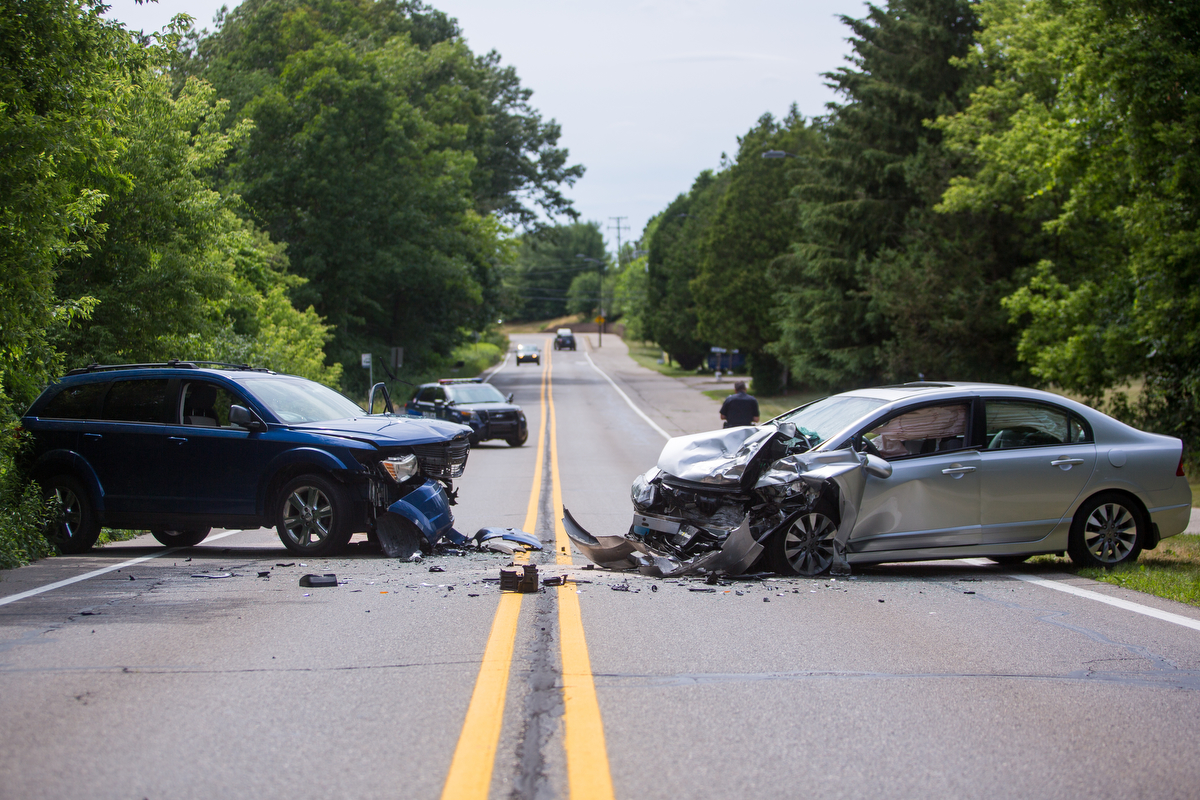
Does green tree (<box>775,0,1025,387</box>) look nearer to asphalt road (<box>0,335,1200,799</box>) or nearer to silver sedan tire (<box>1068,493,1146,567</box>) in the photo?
silver sedan tire (<box>1068,493,1146,567</box>)

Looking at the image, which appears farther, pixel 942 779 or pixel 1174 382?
pixel 1174 382

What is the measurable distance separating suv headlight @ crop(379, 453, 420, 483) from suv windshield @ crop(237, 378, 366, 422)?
107cm

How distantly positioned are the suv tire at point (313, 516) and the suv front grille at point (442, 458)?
0.82 metres

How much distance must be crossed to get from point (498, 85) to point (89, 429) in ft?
200

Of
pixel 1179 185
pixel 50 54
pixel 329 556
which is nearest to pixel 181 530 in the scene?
pixel 329 556

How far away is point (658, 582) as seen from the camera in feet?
26.0

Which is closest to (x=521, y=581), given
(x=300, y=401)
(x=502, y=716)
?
(x=502, y=716)

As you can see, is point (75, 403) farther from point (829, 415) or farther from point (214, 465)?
point (829, 415)

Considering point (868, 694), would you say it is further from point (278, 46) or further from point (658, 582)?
point (278, 46)

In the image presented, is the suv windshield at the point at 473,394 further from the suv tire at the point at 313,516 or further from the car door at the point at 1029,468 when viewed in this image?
the car door at the point at 1029,468

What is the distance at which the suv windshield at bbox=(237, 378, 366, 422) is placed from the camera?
962 cm

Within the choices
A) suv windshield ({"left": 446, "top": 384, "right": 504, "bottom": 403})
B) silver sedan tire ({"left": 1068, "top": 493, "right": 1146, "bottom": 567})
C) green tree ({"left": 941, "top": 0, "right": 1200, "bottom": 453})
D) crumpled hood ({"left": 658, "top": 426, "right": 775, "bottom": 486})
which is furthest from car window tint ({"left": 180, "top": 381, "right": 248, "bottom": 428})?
suv windshield ({"left": 446, "top": 384, "right": 504, "bottom": 403})

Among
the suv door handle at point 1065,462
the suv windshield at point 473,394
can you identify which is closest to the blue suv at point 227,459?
the suv door handle at point 1065,462

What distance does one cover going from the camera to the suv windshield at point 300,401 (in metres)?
9.62
